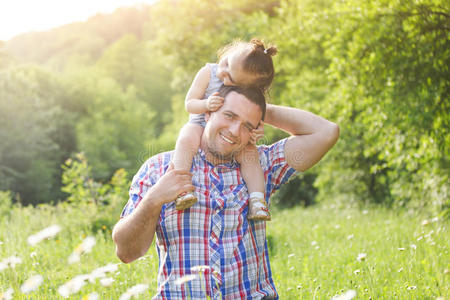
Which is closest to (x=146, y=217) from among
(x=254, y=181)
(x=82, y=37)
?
(x=254, y=181)

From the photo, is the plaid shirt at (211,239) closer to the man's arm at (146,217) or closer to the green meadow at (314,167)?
the man's arm at (146,217)

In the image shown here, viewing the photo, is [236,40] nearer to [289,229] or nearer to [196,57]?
[289,229]

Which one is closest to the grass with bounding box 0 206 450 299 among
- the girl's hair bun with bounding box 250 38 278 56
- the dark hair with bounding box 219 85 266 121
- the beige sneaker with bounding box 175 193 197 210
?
the beige sneaker with bounding box 175 193 197 210

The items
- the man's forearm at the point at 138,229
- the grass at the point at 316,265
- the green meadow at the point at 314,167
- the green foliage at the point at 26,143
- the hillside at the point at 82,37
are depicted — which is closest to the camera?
the man's forearm at the point at 138,229

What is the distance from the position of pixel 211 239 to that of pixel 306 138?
0.82 metres

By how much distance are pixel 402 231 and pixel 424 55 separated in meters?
2.04

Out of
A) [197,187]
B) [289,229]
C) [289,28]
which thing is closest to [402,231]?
[289,229]

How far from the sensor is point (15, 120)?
76.2 feet

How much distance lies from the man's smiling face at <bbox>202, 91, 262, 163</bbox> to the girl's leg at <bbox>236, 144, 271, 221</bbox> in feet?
0.34

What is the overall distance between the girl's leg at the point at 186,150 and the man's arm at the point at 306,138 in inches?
20.5

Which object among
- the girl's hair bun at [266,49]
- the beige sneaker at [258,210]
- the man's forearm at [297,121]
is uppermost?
the girl's hair bun at [266,49]

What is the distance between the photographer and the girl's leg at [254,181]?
2.19 m

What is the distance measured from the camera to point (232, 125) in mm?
2244

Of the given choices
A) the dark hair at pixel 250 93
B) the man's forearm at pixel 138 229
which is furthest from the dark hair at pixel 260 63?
the man's forearm at pixel 138 229
